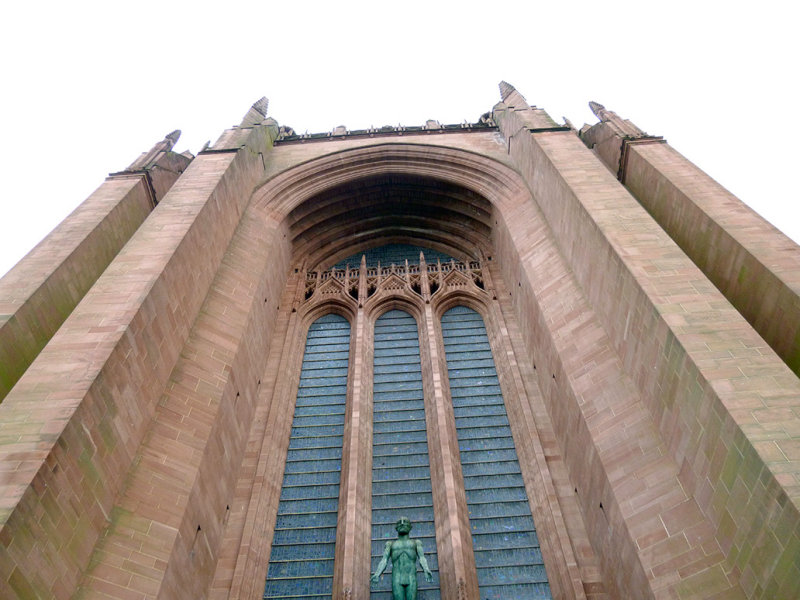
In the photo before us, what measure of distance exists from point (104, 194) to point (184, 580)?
932cm

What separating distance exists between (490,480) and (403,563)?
2.77 meters

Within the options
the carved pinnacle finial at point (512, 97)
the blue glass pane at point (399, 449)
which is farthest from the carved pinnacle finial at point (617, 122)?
the blue glass pane at point (399, 449)

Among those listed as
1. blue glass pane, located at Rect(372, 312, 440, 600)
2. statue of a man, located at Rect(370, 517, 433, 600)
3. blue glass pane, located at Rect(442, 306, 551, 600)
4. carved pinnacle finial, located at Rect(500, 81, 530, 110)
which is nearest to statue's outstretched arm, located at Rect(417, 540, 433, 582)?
statue of a man, located at Rect(370, 517, 433, 600)

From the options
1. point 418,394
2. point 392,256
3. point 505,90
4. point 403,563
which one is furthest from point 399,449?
point 505,90

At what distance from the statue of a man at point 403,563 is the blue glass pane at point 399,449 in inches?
29.9

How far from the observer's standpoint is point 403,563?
8.02 metres

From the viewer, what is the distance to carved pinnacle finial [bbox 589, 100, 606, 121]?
56.5 ft

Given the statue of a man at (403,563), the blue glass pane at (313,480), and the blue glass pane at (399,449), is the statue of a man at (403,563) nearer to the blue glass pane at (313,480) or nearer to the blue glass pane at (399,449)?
the blue glass pane at (399,449)

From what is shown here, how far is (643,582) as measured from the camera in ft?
23.1

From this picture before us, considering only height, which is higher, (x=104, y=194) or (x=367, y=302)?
(x=104, y=194)

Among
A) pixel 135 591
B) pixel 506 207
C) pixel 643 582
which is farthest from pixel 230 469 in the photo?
pixel 506 207

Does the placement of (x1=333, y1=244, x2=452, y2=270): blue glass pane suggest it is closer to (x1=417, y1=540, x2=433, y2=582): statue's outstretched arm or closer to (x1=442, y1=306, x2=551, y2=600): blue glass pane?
(x1=442, y1=306, x2=551, y2=600): blue glass pane

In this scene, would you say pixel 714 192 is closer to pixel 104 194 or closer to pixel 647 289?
pixel 647 289

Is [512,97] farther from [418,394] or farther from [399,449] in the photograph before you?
[399,449]
